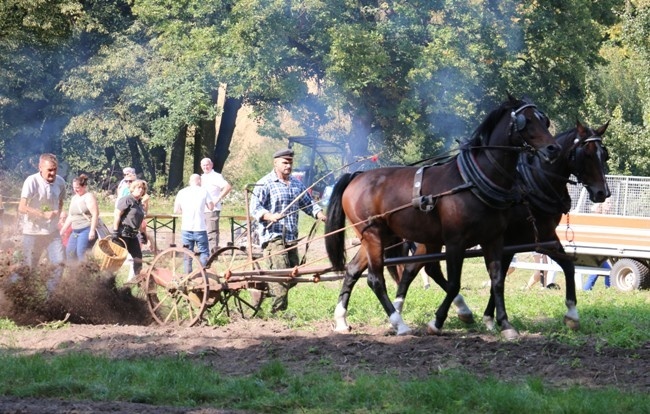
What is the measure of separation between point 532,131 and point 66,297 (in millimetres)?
5178

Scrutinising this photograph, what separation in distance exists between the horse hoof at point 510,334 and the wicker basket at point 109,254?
465cm

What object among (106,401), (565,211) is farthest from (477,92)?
(106,401)

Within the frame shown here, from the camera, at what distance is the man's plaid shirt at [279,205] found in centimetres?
1138

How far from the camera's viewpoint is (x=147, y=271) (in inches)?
452

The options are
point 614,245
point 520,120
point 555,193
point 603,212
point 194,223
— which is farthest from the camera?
point 603,212

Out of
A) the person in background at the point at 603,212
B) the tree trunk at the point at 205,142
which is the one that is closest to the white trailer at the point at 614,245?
the person in background at the point at 603,212

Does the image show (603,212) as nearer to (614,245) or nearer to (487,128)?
(614,245)

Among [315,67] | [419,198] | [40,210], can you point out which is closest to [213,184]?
[40,210]

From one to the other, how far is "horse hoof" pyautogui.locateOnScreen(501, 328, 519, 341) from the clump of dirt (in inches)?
159

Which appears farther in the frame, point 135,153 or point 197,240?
point 135,153

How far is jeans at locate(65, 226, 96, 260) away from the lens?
13984 millimetres

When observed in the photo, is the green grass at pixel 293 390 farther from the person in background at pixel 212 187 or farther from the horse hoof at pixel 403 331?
the person in background at pixel 212 187

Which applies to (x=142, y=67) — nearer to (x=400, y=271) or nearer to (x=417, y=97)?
(x=417, y=97)

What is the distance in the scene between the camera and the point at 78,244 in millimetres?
14078
